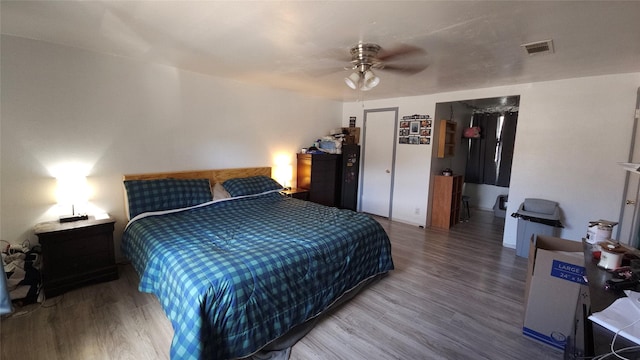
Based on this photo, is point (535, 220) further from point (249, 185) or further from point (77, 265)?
point (77, 265)

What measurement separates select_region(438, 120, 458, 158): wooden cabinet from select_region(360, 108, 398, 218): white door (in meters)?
0.77

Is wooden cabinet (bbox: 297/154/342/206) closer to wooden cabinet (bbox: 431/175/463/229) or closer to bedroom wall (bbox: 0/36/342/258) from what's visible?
bedroom wall (bbox: 0/36/342/258)

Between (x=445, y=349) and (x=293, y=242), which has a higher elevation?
(x=293, y=242)

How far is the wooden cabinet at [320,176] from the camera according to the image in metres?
4.60

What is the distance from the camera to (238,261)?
1.75m

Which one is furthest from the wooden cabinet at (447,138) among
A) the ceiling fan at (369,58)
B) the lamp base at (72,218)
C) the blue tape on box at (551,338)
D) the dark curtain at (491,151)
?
the lamp base at (72,218)

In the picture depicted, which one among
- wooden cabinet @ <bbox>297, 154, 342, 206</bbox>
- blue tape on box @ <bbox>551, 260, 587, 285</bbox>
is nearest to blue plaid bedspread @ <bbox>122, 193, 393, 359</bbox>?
blue tape on box @ <bbox>551, 260, 587, 285</bbox>

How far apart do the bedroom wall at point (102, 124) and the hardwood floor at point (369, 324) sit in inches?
35.4

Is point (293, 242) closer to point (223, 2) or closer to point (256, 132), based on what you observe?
point (223, 2)

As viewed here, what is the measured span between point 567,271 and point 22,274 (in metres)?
4.16

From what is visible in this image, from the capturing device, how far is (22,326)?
194 cm

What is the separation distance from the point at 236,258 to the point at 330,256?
29.5 inches

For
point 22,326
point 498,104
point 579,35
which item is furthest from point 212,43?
point 498,104

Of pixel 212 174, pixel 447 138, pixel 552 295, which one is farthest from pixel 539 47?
pixel 212 174
